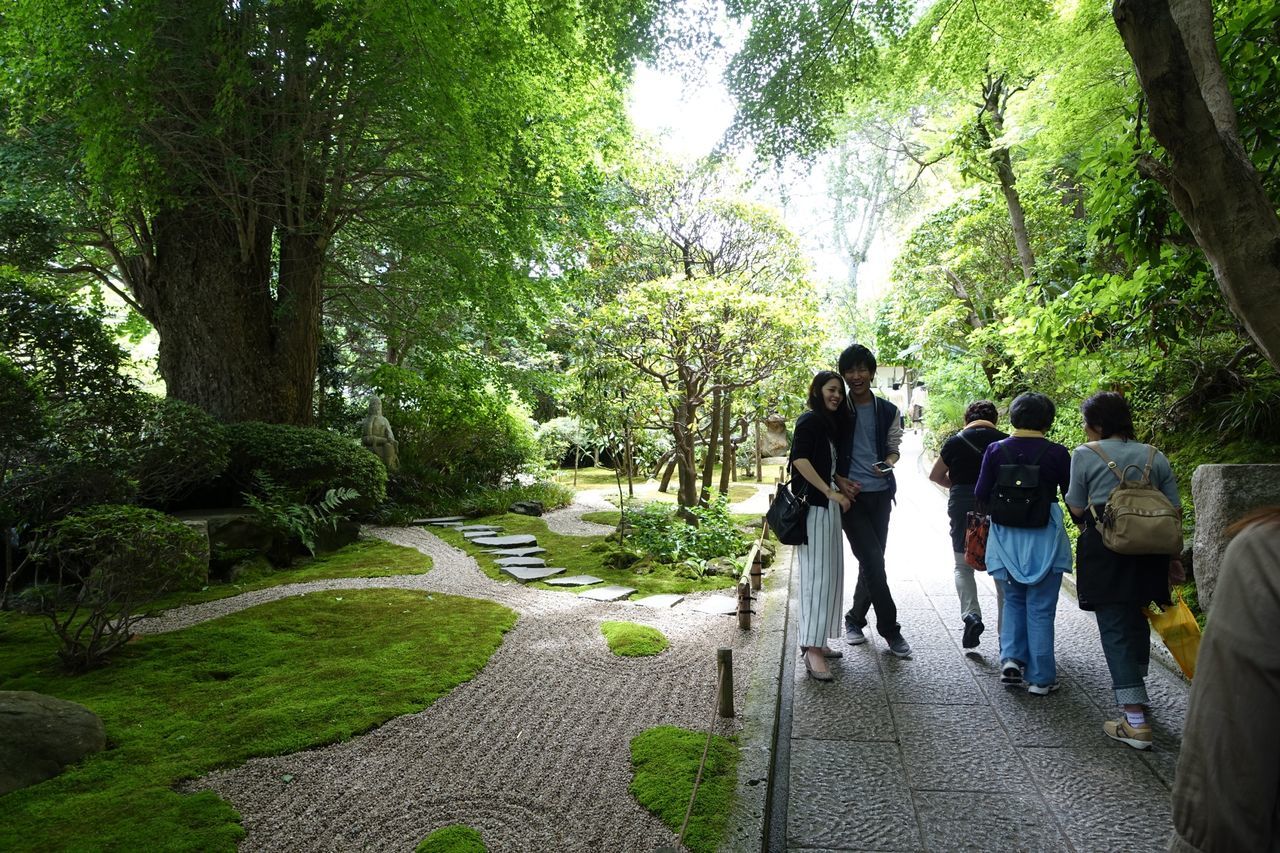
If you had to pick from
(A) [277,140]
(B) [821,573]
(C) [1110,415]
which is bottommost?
(B) [821,573]

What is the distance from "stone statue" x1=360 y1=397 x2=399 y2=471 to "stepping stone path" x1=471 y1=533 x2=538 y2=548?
11.6 ft

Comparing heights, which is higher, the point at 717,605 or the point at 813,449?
the point at 813,449

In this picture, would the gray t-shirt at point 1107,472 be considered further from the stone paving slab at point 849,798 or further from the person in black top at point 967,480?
the stone paving slab at point 849,798

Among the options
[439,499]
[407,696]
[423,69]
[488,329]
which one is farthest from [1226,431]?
[439,499]

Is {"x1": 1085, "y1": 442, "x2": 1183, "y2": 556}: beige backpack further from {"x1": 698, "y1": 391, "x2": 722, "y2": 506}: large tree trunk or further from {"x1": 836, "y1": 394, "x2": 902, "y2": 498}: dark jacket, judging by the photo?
{"x1": 698, "y1": 391, "x2": 722, "y2": 506}: large tree trunk

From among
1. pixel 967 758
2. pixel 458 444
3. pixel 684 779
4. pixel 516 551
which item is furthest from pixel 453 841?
pixel 458 444

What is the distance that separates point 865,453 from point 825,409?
41 cm

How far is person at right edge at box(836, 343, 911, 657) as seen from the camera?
4176mm

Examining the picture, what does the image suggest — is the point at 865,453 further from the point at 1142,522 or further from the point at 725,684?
the point at 725,684

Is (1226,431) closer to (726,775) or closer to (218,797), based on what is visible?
(726,775)

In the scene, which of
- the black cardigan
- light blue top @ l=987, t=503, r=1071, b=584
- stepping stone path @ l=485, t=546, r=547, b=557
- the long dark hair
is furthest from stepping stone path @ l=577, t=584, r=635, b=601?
light blue top @ l=987, t=503, r=1071, b=584

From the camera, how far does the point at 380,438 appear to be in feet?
39.5

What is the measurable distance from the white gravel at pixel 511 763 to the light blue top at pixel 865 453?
4.70ft

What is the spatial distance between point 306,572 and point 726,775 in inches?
223
